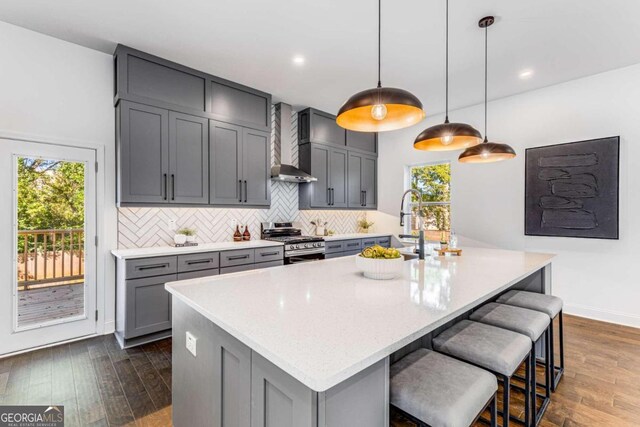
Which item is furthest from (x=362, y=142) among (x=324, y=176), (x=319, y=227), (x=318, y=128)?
(x=319, y=227)

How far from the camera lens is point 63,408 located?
1948 mm

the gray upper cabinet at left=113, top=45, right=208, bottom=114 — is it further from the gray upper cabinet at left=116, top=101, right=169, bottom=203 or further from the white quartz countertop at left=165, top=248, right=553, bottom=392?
the white quartz countertop at left=165, top=248, right=553, bottom=392

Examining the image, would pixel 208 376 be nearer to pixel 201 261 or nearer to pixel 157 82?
pixel 201 261

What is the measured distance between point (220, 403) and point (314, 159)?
12.9 feet

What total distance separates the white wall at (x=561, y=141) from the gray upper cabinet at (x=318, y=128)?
1.77 metres

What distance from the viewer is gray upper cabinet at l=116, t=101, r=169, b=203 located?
299 cm

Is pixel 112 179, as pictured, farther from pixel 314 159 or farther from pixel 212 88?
pixel 314 159

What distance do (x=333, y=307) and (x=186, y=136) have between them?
2.96 metres

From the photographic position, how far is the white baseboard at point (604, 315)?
3340 mm

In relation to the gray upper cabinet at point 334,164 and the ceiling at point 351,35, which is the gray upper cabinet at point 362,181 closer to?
the gray upper cabinet at point 334,164

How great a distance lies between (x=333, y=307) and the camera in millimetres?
1266

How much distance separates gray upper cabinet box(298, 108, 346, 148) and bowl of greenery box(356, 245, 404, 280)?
3.29 metres

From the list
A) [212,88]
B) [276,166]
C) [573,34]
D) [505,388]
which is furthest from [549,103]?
[212,88]

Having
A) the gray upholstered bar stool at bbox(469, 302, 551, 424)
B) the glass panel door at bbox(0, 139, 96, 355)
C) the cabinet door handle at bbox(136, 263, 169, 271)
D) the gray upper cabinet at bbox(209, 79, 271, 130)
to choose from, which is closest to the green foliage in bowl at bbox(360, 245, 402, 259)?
the gray upholstered bar stool at bbox(469, 302, 551, 424)
